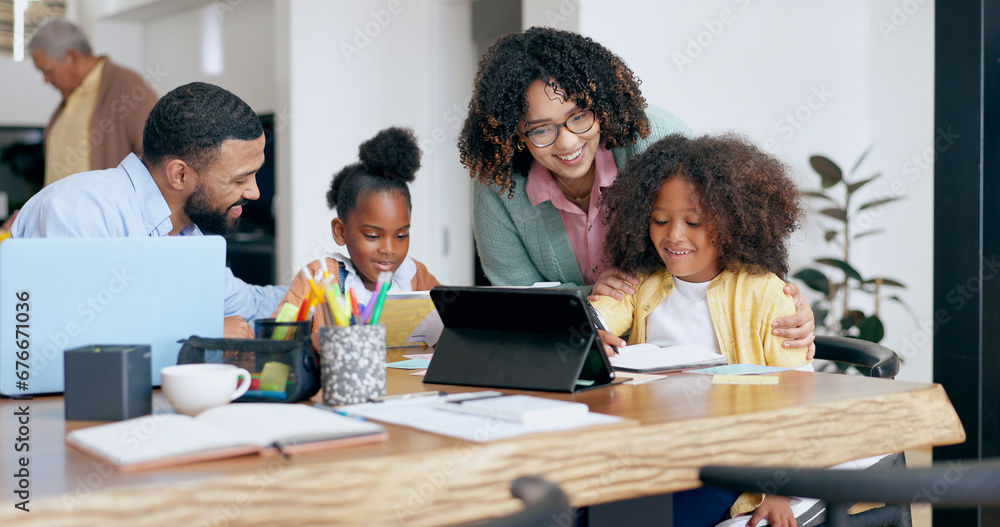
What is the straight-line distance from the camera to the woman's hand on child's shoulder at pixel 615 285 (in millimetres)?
1799

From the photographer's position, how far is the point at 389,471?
2.51ft

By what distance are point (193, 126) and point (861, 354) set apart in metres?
1.38

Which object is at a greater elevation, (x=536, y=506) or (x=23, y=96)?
(x=23, y=96)

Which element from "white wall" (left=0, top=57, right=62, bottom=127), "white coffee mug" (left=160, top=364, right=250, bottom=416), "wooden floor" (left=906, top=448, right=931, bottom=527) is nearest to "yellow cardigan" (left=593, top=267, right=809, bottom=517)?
"white coffee mug" (left=160, top=364, right=250, bottom=416)

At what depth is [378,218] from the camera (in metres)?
2.46

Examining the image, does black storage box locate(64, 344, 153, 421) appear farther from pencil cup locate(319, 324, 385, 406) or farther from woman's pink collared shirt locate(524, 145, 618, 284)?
woman's pink collared shirt locate(524, 145, 618, 284)

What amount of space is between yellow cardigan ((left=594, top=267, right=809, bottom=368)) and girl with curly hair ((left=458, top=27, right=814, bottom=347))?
4 centimetres

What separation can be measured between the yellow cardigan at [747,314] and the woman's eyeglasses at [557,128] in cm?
35

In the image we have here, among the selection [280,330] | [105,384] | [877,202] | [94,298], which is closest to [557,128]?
[280,330]

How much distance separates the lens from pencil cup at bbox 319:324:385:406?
3.38ft

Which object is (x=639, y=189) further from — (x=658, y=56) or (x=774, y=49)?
(x=774, y=49)

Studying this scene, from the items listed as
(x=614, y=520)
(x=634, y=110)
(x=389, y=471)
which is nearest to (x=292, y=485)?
(x=389, y=471)

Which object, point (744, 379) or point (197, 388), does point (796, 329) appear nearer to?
point (744, 379)

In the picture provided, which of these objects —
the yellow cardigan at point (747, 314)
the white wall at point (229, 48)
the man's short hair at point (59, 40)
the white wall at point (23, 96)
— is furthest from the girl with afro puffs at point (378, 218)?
the white wall at point (23, 96)
